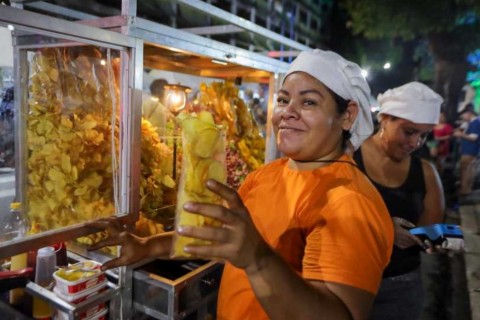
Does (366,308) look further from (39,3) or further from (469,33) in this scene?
(469,33)

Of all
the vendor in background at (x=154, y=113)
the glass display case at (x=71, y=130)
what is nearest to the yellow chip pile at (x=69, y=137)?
the glass display case at (x=71, y=130)

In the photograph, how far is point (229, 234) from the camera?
2.93 feet

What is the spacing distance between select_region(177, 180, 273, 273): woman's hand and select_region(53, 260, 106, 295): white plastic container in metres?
1.28

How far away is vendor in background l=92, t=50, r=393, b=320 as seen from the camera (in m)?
0.93

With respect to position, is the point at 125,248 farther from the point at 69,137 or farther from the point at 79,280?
the point at 69,137

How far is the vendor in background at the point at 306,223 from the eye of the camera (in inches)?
36.7

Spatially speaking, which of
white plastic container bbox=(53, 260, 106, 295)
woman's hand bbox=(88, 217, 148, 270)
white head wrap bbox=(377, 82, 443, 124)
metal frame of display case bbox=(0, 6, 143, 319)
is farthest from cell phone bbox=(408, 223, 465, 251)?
white plastic container bbox=(53, 260, 106, 295)

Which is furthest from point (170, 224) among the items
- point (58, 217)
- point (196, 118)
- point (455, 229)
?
point (455, 229)

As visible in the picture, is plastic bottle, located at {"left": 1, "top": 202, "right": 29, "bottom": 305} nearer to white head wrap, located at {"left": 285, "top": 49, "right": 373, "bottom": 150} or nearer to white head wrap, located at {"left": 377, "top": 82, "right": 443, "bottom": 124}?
white head wrap, located at {"left": 285, "top": 49, "right": 373, "bottom": 150}

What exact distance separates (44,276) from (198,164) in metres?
1.55

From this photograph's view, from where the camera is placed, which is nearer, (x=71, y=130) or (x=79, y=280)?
(x=79, y=280)

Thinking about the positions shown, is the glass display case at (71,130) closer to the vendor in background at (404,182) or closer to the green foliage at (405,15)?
the vendor in background at (404,182)

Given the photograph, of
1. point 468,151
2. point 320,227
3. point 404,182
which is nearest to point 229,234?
point 320,227

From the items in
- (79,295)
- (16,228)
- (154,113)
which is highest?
(154,113)
